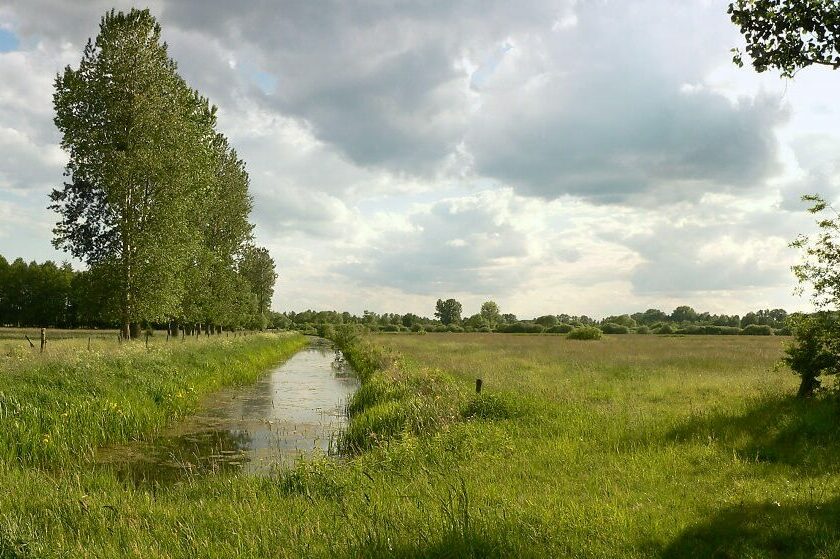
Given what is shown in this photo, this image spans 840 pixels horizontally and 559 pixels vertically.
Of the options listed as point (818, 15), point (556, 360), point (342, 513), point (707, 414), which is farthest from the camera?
point (556, 360)

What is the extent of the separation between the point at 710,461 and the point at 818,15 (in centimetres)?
795

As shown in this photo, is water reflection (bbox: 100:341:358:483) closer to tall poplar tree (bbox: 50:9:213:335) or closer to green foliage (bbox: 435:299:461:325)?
tall poplar tree (bbox: 50:9:213:335)

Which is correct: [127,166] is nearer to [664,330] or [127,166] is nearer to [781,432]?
[781,432]

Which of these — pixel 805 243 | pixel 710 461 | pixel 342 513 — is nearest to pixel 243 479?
pixel 342 513

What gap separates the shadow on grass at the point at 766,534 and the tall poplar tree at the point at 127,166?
28.0 meters

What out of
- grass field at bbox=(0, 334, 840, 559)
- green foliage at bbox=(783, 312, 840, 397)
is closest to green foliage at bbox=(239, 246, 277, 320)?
grass field at bbox=(0, 334, 840, 559)

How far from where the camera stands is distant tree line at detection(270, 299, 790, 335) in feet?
294

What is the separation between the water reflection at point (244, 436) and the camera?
1230 cm

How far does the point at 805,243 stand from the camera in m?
15.5

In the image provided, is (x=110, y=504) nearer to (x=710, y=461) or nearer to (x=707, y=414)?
(x=710, y=461)

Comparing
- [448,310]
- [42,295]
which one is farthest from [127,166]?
[448,310]

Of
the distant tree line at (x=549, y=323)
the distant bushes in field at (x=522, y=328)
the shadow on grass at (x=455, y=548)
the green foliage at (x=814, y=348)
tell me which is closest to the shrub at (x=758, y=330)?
the distant tree line at (x=549, y=323)

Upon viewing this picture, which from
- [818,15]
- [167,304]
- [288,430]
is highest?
[818,15]

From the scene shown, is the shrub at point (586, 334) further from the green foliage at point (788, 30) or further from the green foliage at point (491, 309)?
the green foliage at point (491, 309)
